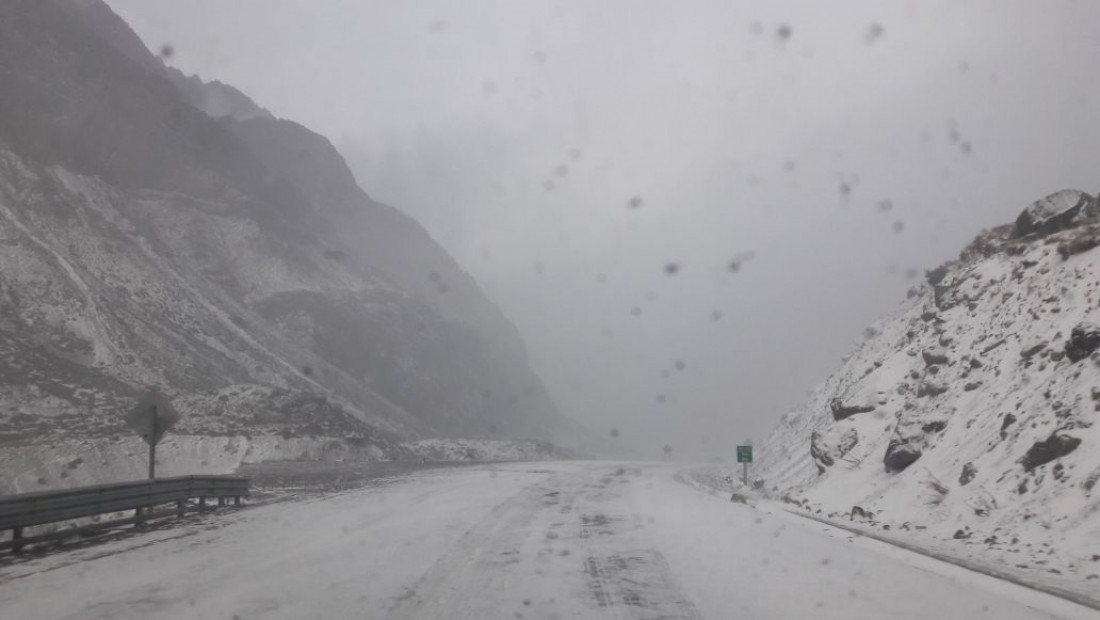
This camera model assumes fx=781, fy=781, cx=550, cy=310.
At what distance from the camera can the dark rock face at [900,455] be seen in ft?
56.1

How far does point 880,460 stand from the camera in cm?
1898

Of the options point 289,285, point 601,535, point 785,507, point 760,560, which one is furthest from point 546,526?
point 289,285

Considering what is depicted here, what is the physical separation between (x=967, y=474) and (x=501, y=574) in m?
9.36

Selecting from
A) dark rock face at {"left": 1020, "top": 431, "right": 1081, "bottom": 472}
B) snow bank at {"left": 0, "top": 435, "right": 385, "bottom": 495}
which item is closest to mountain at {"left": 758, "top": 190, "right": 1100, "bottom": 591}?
dark rock face at {"left": 1020, "top": 431, "right": 1081, "bottom": 472}

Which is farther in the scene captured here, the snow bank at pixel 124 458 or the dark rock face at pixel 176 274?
the dark rock face at pixel 176 274

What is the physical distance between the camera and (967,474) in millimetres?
14055

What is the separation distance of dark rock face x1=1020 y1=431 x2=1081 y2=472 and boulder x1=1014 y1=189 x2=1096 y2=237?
39.3 feet

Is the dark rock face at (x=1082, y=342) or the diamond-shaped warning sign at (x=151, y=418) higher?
the dark rock face at (x=1082, y=342)

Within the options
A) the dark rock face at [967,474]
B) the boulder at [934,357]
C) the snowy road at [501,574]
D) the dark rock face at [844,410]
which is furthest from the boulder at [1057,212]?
the snowy road at [501,574]

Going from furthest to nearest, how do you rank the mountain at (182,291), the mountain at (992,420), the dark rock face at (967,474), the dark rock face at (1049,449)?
the mountain at (182,291)
the dark rock face at (967,474)
the dark rock face at (1049,449)
the mountain at (992,420)

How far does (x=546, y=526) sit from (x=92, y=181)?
73.3 m

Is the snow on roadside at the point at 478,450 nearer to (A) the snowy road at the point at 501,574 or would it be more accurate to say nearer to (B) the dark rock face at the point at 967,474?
(A) the snowy road at the point at 501,574

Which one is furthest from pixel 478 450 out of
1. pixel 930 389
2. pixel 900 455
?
pixel 900 455

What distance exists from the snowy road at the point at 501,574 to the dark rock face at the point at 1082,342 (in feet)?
18.6
